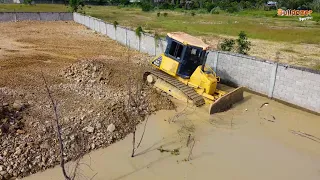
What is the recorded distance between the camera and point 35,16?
35.1 m

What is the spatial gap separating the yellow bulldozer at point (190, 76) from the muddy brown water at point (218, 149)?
17.4 inches

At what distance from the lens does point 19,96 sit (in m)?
10.6

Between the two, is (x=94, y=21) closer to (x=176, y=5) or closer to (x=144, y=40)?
(x=144, y=40)

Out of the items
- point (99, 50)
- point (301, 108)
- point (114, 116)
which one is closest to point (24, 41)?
point (99, 50)

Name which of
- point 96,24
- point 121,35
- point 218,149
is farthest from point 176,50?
point 96,24

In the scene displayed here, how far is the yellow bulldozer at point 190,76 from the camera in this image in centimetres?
1145

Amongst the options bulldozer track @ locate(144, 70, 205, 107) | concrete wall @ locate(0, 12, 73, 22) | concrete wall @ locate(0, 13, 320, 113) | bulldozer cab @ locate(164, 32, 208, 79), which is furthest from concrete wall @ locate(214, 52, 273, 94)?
concrete wall @ locate(0, 12, 73, 22)

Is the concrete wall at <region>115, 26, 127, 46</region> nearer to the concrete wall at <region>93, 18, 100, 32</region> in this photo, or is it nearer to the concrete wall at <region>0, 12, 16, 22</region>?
the concrete wall at <region>93, 18, 100, 32</region>

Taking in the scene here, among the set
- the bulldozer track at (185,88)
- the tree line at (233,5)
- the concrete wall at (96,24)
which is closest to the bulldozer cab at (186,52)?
the bulldozer track at (185,88)

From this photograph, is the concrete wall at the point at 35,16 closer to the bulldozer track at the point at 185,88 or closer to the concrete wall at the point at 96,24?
the concrete wall at the point at 96,24

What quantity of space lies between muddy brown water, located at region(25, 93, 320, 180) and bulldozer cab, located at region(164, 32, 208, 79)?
4.81ft

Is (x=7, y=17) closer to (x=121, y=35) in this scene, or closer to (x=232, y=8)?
(x=121, y=35)

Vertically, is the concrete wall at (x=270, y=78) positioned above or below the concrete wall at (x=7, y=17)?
below

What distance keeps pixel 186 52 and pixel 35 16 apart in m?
28.8
